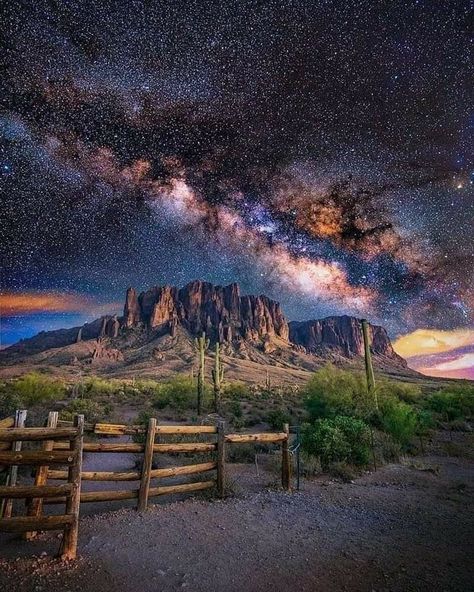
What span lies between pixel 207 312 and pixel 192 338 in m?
24.0

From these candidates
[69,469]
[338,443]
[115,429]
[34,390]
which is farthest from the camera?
[34,390]

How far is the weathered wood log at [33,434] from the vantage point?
16.9 ft

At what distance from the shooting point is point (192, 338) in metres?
113

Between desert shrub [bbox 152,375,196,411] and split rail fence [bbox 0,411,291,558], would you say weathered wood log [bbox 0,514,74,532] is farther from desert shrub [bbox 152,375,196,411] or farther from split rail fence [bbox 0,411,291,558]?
desert shrub [bbox 152,375,196,411]

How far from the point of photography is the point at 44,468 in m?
5.87

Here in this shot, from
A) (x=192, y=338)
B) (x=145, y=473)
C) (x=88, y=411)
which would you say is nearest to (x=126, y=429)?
(x=145, y=473)

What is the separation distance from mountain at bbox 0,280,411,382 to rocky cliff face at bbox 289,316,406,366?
0.45 meters

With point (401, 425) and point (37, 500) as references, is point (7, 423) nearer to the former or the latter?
point (37, 500)

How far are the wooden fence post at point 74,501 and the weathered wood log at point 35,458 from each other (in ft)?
0.35

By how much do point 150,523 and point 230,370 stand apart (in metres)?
82.4

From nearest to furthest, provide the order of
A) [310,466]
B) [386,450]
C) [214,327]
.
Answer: [310,466]
[386,450]
[214,327]

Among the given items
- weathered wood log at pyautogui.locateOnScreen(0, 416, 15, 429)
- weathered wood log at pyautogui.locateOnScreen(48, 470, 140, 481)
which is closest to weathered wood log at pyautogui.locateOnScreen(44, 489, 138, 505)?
weathered wood log at pyautogui.locateOnScreen(48, 470, 140, 481)

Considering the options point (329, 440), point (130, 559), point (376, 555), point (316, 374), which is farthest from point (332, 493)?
point (316, 374)

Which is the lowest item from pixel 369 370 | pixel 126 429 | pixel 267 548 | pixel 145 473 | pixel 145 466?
pixel 267 548
